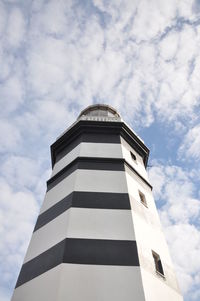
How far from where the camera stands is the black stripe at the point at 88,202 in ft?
31.3

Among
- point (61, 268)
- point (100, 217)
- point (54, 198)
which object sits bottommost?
point (61, 268)

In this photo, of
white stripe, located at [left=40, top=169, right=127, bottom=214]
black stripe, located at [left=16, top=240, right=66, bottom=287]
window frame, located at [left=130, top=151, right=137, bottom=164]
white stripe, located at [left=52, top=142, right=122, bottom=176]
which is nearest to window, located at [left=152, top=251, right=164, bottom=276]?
white stripe, located at [left=40, top=169, right=127, bottom=214]

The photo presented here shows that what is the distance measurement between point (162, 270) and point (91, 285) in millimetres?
2906

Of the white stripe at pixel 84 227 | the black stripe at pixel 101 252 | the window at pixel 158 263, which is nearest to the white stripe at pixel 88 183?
the white stripe at pixel 84 227

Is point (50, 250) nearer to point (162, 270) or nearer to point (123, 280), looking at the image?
point (123, 280)

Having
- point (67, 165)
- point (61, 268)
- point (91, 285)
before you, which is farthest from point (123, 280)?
point (67, 165)

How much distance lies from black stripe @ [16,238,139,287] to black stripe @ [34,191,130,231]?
5.29 feet

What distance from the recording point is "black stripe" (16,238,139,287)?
7551 mm

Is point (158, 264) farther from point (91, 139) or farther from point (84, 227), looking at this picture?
point (91, 139)

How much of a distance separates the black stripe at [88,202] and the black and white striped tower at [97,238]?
0.13 feet

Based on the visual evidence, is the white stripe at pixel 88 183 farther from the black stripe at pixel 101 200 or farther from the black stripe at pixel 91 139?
the black stripe at pixel 91 139

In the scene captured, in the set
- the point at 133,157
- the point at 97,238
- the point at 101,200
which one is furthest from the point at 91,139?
the point at 97,238

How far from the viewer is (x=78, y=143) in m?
13.9

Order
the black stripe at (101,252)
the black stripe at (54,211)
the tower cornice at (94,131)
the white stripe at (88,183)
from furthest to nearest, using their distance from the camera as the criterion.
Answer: the tower cornice at (94,131) < the white stripe at (88,183) < the black stripe at (54,211) < the black stripe at (101,252)
